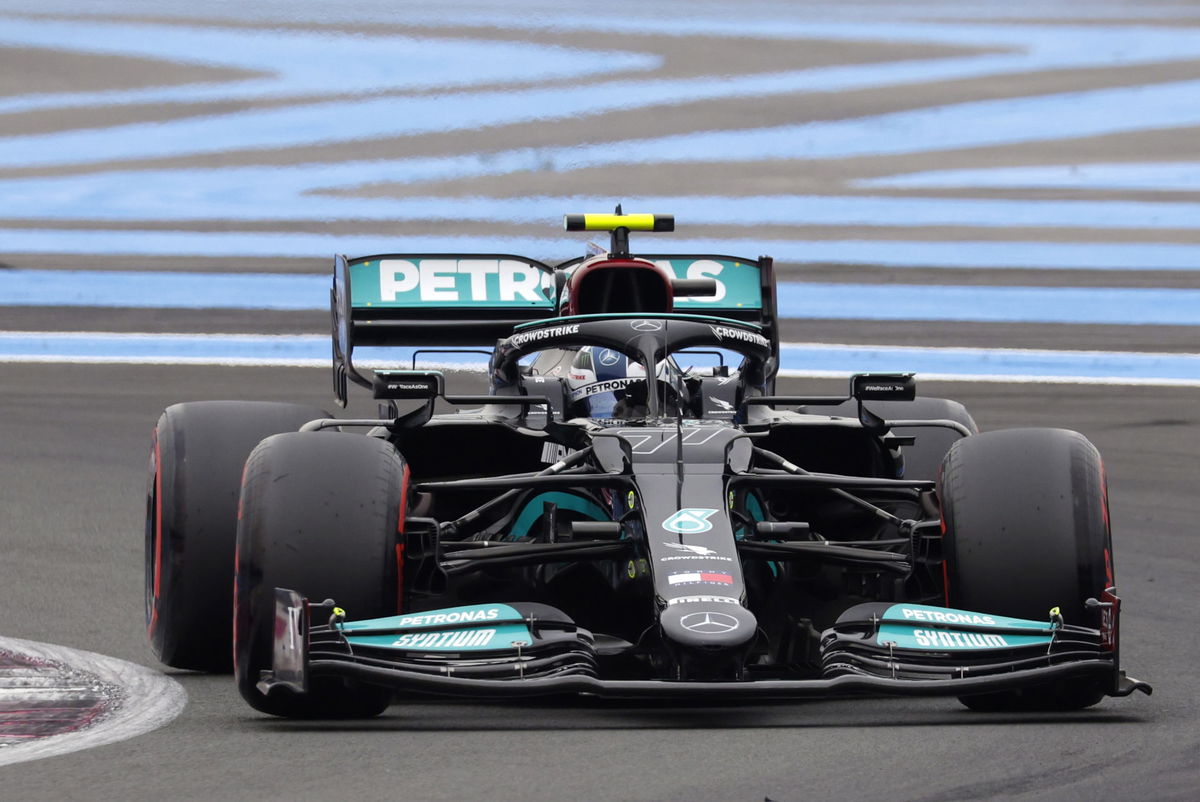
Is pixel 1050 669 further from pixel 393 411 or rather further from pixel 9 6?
pixel 9 6

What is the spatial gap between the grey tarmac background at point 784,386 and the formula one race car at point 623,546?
7.6 inches

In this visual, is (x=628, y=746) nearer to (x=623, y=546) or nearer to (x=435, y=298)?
(x=623, y=546)

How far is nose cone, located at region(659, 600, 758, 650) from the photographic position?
636 centimetres

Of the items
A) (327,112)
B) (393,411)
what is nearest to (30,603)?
(393,411)

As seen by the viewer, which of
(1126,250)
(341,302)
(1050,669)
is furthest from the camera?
(1126,250)

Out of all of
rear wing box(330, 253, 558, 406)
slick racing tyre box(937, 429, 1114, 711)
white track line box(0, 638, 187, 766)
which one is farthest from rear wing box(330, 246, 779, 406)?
slick racing tyre box(937, 429, 1114, 711)

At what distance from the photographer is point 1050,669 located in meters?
6.46

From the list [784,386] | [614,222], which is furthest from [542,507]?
[784,386]

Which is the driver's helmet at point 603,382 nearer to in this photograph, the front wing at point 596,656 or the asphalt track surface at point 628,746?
the asphalt track surface at point 628,746

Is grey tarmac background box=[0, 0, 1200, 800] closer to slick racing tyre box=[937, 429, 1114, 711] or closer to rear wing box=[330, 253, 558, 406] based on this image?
slick racing tyre box=[937, 429, 1114, 711]

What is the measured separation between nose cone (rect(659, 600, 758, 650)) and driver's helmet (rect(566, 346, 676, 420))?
1817 mm

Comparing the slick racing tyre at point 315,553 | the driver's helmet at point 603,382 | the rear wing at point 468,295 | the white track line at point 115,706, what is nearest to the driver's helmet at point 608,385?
the driver's helmet at point 603,382

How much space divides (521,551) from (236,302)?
12265 millimetres

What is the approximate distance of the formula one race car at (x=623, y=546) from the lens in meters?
6.46
